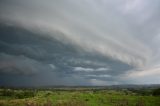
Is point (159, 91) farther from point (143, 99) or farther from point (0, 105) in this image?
point (0, 105)

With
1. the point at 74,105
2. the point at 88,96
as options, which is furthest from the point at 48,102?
the point at 88,96

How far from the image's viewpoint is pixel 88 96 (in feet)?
232

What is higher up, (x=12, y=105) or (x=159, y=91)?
(x=159, y=91)

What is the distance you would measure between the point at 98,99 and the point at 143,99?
13704mm

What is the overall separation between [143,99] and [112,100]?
9.27 metres

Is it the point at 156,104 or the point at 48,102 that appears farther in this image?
the point at 48,102

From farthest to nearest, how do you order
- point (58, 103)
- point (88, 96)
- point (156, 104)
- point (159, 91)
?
point (159, 91), point (88, 96), point (58, 103), point (156, 104)

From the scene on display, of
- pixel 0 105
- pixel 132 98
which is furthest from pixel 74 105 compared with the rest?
pixel 0 105

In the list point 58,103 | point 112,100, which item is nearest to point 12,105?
point 58,103

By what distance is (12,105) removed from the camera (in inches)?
2803

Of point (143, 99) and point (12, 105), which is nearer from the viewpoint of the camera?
point (143, 99)

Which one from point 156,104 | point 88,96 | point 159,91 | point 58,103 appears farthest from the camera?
point 159,91

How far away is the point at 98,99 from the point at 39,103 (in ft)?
60.6

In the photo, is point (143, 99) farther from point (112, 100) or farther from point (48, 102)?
point (48, 102)
